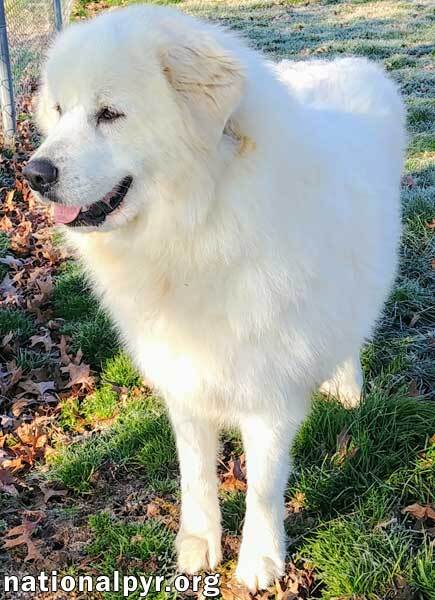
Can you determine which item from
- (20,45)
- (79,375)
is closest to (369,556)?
(79,375)

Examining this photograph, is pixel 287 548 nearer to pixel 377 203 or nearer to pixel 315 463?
pixel 315 463

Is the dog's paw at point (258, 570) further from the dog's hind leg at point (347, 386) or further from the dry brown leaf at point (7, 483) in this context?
the dry brown leaf at point (7, 483)

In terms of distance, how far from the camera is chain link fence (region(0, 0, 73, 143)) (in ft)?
17.5

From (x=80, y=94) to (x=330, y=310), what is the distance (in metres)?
1.01

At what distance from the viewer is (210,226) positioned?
5.95 feet

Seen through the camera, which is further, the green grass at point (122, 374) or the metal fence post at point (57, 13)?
the metal fence post at point (57, 13)

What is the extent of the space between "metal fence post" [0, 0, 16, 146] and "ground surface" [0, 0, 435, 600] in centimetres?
184

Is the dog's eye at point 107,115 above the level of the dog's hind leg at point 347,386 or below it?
above

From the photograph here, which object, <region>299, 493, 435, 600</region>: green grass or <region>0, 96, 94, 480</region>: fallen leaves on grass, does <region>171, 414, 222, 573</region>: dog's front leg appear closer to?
<region>299, 493, 435, 600</region>: green grass

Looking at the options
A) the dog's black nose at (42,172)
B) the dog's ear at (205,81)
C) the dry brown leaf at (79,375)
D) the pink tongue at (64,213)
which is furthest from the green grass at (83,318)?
the dog's ear at (205,81)

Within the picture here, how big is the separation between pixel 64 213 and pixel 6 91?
3983 mm

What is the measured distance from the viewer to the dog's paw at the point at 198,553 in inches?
92.7

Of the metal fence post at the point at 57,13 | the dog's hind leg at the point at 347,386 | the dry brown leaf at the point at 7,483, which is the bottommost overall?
the dry brown leaf at the point at 7,483

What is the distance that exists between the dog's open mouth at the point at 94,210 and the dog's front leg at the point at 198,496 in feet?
2.70
